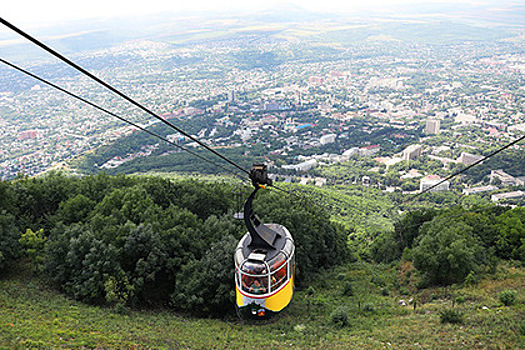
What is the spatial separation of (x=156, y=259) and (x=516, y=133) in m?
103

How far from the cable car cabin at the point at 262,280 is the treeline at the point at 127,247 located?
191 inches

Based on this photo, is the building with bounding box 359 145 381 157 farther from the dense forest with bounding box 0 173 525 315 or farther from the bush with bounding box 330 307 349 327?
the bush with bounding box 330 307 349 327

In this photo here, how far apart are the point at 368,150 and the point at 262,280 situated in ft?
282

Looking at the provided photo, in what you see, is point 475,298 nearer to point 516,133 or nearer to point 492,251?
point 492,251

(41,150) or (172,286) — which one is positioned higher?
(172,286)

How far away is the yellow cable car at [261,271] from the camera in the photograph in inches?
395

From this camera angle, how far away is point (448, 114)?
385ft

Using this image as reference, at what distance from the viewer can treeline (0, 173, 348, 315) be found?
15375 millimetres

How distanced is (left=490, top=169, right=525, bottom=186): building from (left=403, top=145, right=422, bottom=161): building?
692 inches

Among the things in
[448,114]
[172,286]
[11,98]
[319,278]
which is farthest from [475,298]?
[11,98]

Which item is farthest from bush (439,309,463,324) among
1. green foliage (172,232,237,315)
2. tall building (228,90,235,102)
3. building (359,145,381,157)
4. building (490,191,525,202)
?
tall building (228,90,235,102)

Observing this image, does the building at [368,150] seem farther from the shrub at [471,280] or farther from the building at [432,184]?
the shrub at [471,280]

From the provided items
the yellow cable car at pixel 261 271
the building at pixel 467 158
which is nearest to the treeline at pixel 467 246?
the yellow cable car at pixel 261 271

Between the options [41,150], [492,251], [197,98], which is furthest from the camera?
[197,98]
